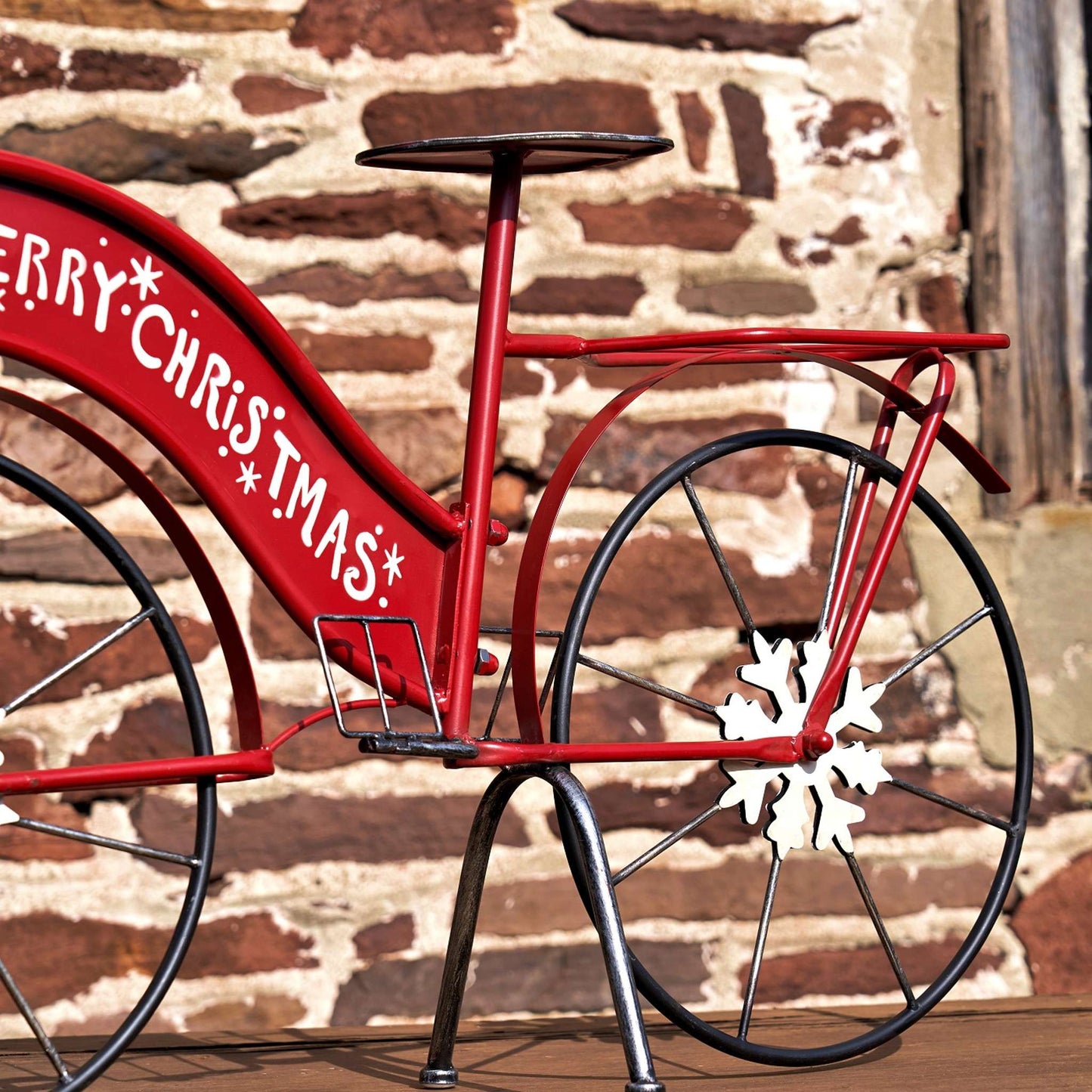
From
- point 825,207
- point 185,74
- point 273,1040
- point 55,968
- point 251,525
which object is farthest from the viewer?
point 825,207

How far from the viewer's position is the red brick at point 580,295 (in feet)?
5.86

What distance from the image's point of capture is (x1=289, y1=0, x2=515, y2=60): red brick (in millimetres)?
1750

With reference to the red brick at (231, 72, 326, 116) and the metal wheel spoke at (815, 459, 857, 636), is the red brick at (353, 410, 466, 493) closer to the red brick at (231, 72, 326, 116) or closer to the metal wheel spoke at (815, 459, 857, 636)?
the red brick at (231, 72, 326, 116)

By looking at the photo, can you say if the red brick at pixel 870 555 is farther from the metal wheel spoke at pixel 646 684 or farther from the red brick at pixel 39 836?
the red brick at pixel 39 836

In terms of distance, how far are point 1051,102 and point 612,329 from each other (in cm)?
71

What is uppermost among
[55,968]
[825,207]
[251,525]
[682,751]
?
[825,207]

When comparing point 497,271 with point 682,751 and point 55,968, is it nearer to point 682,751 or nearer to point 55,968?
point 682,751

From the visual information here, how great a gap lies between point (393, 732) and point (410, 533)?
204mm

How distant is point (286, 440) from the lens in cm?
117

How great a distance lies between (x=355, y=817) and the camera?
1.69 m

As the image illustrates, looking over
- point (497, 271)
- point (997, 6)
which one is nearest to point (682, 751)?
point (497, 271)

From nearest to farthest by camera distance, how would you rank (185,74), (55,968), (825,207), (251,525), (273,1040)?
(251,525) → (273,1040) → (55,968) → (185,74) → (825,207)

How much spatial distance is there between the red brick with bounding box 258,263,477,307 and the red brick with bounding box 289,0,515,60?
0.27 meters

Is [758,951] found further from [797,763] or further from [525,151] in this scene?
[525,151]
